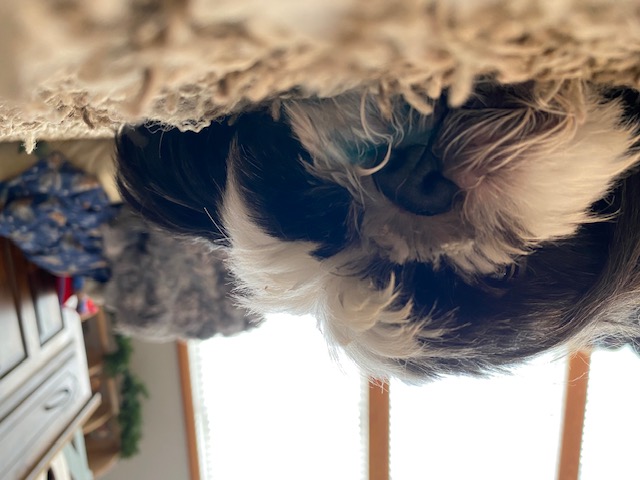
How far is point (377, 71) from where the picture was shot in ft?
0.90

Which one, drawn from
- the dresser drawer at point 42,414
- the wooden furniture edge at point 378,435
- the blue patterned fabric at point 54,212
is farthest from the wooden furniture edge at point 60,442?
the wooden furniture edge at point 378,435

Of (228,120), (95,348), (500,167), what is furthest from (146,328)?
(500,167)

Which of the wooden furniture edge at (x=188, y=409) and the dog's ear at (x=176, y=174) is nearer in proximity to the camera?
the dog's ear at (x=176, y=174)

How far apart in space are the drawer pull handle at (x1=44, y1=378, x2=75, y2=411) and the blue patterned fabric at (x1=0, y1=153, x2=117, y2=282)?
0.40m

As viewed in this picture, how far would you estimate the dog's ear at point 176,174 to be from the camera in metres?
0.45

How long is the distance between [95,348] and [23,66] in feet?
7.77

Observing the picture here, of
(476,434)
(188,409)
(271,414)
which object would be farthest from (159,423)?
(476,434)

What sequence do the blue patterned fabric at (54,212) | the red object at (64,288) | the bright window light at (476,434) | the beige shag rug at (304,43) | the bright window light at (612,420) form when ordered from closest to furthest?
the beige shag rug at (304,43)
the blue patterned fabric at (54,212)
the red object at (64,288)
the bright window light at (612,420)
the bright window light at (476,434)

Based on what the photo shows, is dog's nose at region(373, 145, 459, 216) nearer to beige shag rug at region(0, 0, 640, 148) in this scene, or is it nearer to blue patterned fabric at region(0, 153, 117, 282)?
beige shag rug at region(0, 0, 640, 148)

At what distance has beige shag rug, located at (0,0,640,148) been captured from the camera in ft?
0.66

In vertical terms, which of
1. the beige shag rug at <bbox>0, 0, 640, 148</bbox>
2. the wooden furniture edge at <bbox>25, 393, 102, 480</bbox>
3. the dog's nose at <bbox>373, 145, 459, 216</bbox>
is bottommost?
the wooden furniture edge at <bbox>25, 393, 102, 480</bbox>

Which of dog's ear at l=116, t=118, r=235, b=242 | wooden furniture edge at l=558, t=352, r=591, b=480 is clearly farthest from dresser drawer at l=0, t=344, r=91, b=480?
wooden furniture edge at l=558, t=352, r=591, b=480

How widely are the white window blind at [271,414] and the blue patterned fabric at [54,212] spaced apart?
1.14 m

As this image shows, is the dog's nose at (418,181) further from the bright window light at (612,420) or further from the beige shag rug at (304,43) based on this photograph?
the bright window light at (612,420)
